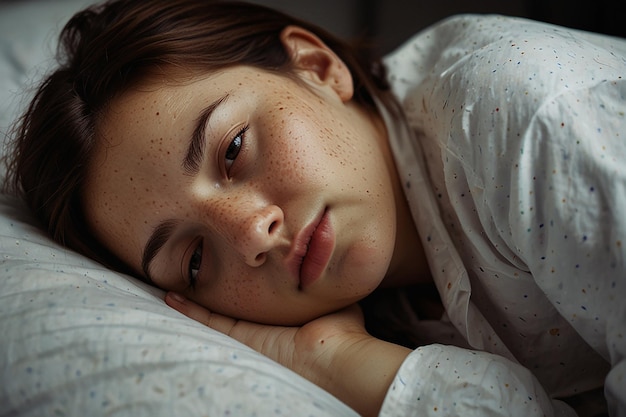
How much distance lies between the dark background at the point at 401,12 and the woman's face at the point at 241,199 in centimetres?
88

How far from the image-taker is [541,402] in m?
0.70

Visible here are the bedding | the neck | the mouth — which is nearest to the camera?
the bedding

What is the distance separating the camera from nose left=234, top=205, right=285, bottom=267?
75cm

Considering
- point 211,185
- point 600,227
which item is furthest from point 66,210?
point 600,227

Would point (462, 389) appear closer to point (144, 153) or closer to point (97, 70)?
point (144, 153)

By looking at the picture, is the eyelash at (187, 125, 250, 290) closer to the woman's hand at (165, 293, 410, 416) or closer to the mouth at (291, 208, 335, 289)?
the woman's hand at (165, 293, 410, 416)

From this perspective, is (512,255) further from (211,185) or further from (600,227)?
(211,185)

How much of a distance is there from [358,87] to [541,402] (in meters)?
0.63

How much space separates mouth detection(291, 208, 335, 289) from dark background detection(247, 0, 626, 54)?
969mm

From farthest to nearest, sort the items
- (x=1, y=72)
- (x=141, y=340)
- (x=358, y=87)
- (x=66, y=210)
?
(x=1, y=72) < (x=358, y=87) < (x=66, y=210) < (x=141, y=340)

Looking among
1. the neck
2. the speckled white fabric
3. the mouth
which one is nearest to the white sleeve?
the speckled white fabric

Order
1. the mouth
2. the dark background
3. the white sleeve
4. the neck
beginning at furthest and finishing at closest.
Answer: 1. the dark background
2. the neck
3. the mouth
4. the white sleeve

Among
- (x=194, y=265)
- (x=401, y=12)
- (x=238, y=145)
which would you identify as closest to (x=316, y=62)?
(x=238, y=145)

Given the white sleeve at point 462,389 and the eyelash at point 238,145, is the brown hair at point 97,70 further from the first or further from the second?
the white sleeve at point 462,389
